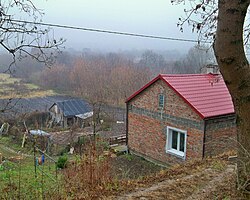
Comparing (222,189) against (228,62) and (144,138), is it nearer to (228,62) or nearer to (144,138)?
(228,62)

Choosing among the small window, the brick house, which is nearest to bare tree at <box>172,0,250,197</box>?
the brick house

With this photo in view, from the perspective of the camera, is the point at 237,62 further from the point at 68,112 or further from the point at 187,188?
the point at 68,112

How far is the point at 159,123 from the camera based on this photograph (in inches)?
492

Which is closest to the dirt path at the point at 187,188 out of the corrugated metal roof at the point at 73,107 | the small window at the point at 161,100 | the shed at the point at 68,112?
the small window at the point at 161,100

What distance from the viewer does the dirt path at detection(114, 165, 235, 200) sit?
3.74 meters

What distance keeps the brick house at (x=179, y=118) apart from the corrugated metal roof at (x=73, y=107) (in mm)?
15431

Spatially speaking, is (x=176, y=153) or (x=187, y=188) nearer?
(x=187, y=188)

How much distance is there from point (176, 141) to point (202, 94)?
2.13 m

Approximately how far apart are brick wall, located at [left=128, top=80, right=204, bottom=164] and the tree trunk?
770 centimetres

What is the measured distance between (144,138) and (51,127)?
1573cm

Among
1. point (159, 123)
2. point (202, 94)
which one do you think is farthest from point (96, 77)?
point (202, 94)

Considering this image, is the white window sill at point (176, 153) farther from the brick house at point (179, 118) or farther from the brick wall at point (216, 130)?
the brick wall at point (216, 130)

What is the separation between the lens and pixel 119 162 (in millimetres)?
12344

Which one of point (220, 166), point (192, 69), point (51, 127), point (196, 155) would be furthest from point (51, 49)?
point (192, 69)
